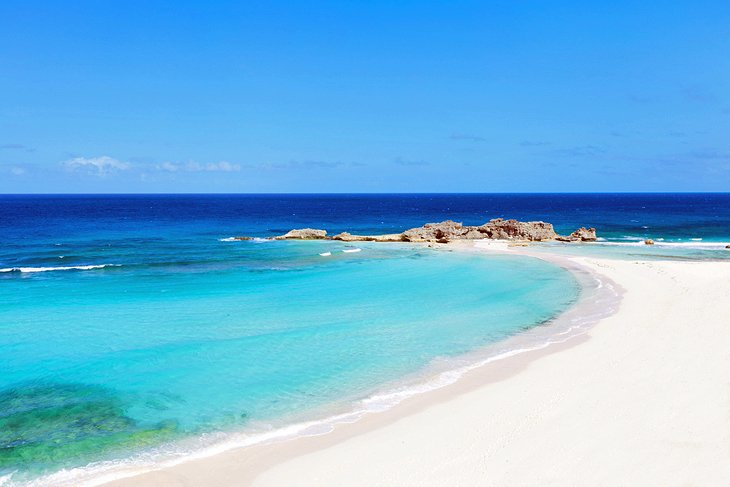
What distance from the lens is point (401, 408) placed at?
11.9 m

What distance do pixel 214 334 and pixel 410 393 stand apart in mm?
8802

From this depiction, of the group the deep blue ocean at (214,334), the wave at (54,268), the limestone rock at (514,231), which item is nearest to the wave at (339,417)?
the deep blue ocean at (214,334)

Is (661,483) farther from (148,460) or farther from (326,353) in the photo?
(326,353)

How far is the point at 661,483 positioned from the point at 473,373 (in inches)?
242

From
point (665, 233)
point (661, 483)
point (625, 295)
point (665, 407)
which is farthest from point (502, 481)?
point (665, 233)

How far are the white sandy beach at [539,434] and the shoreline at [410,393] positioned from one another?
0.21ft

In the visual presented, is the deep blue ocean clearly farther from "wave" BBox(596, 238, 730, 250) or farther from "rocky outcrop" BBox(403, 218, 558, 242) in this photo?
"rocky outcrop" BBox(403, 218, 558, 242)

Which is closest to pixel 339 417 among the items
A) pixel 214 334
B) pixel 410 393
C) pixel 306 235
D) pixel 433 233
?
pixel 410 393

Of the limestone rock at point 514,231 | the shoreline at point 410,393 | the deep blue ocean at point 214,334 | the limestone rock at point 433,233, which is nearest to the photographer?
the shoreline at point 410,393

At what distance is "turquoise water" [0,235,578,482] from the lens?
37.5 ft

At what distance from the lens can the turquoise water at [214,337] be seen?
1144cm

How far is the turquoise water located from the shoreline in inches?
26.8

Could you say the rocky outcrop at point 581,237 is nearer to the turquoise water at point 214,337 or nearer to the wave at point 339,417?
the turquoise water at point 214,337

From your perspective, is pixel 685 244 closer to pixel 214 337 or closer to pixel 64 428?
pixel 214 337
